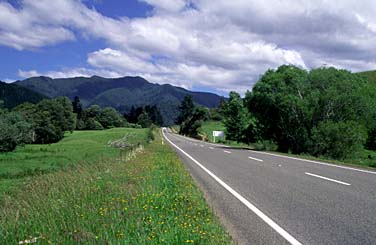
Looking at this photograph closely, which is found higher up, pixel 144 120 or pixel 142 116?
pixel 142 116

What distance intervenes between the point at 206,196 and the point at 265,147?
3621 centimetres

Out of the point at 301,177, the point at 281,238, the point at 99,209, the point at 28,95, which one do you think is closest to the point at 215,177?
the point at 301,177

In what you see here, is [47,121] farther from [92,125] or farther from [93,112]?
[93,112]

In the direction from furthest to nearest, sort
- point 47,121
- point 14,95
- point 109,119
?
point 14,95 → point 109,119 → point 47,121

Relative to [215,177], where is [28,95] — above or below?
above

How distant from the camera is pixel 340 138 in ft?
96.4

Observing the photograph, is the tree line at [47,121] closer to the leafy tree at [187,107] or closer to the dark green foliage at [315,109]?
the leafy tree at [187,107]

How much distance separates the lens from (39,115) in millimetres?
85000

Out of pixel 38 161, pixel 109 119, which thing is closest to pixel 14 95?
pixel 109 119

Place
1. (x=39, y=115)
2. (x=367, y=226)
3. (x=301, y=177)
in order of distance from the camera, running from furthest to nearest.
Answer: (x=39, y=115) → (x=301, y=177) → (x=367, y=226)

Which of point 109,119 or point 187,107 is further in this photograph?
point 187,107

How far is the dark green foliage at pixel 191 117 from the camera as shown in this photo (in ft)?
368

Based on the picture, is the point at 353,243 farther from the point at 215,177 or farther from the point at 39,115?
the point at 39,115

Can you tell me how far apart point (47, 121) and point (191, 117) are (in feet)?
197
